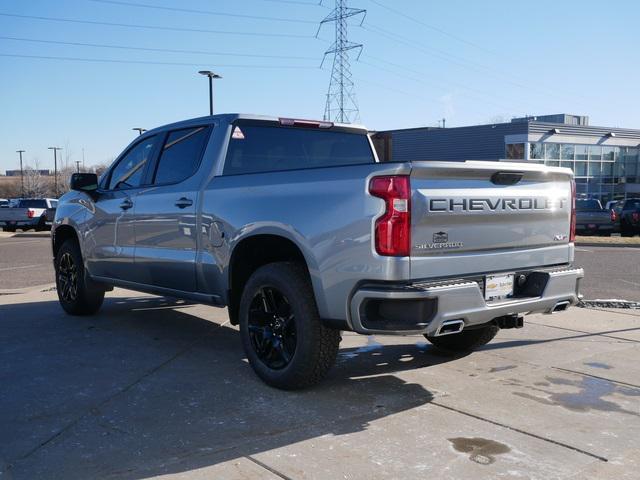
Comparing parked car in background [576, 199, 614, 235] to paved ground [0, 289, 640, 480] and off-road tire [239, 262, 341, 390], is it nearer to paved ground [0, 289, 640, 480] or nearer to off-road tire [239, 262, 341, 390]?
paved ground [0, 289, 640, 480]

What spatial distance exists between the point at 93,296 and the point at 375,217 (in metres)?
4.54

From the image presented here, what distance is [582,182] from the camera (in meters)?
47.2

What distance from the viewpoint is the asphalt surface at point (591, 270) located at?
981 cm

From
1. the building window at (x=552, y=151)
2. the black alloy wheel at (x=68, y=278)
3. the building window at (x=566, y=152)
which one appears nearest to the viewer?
the black alloy wheel at (x=68, y=278)

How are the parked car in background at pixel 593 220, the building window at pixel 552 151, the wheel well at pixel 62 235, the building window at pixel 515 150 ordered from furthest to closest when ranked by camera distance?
the building window at pixel 552 151
the building window at pixel 515 150
the parked car in background at pixel 593 220
the wheel well at pixel 62 235

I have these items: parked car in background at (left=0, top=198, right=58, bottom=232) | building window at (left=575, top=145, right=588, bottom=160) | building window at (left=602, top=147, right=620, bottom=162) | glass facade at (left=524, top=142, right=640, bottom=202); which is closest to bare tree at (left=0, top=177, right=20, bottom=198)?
parked car in background at (left=0, top=198, right=58, bottom=232)

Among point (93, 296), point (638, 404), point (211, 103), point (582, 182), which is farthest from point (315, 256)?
point (582, 182)

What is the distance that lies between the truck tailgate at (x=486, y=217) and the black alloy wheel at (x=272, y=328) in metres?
1.12

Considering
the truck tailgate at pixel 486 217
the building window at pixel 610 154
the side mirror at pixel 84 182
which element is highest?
the building window at pixel 610 154

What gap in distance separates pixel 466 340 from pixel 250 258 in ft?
6.72

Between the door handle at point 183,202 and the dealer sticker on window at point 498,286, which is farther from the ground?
the door handle at point 183,202

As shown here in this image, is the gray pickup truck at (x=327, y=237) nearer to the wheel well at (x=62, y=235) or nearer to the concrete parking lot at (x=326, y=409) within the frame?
the concrete parking lot at (x=326, y=409)

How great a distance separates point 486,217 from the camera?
432 centimetres

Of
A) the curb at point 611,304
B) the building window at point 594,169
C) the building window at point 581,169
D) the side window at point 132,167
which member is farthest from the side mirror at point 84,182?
the building window at point 594,169
